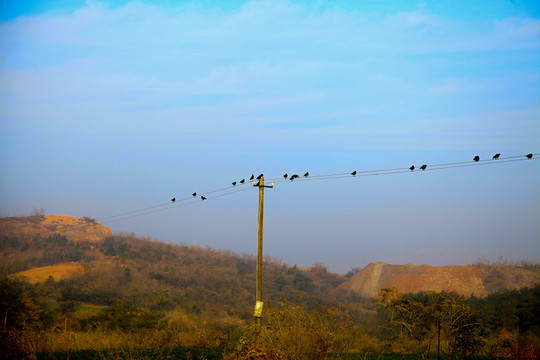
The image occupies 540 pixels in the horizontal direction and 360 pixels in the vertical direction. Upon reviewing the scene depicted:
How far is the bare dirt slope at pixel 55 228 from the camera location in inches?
3271

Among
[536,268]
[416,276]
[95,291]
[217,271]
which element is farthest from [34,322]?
[536,268]

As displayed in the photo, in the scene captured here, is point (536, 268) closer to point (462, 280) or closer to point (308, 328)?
point (462, 280)

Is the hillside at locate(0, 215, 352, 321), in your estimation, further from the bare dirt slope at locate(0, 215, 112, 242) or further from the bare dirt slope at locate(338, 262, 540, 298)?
the bare dirt slope at locate(338, 262, 540, 298)

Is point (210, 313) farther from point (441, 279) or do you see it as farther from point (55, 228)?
point (55, 228)

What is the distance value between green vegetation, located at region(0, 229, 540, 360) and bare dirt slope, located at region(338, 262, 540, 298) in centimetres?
558

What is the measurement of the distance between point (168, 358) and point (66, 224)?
86.1 metres

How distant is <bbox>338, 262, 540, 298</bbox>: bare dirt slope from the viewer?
6644 centimetres

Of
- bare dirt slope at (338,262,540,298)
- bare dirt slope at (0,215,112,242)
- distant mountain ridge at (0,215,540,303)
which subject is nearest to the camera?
distant mountain ridge at (0,215,540,303)

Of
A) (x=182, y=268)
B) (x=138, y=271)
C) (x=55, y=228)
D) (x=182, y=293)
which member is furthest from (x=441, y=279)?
(x=55, y=228)

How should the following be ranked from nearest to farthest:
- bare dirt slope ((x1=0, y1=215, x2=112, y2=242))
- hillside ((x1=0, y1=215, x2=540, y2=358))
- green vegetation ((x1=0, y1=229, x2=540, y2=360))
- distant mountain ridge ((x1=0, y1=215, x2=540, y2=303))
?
green vegetation ((x1=0, y1=229, x2=540, y2=360)), hillside ((x1=0, y1=215, x2=540, y2=358)), distant mountain ridge ((x1=0, y1=215, x2=540, y2=303)), bare dirt slope ((x1=0, y1=215, x2=112, y2=242))

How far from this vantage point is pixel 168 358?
18.8 m

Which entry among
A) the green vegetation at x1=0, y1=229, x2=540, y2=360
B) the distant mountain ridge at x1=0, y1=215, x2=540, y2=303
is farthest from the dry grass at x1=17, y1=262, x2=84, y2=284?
the green vegetation at x1=0, y1=229, x2=540, y2=360

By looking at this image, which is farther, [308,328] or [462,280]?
[462,280]

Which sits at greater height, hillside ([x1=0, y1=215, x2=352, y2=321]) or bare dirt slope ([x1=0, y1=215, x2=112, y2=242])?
bare dirt slope ([x1=0, y1=215, x2=112, y2=242])
